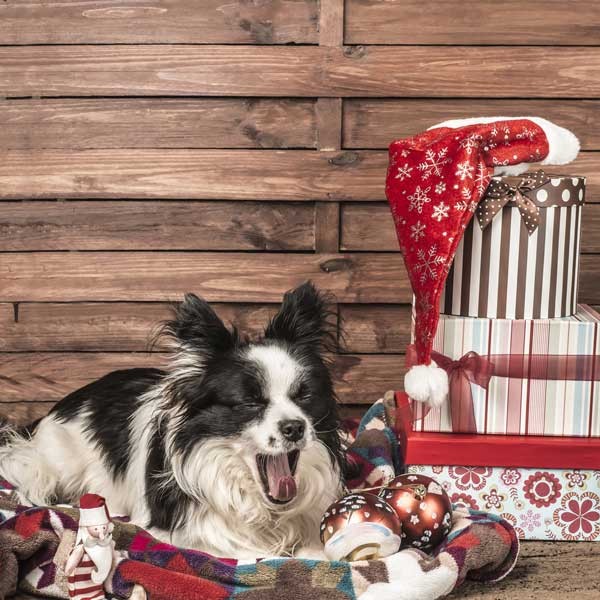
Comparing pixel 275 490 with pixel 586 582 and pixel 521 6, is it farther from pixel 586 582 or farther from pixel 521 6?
pixel 521 6

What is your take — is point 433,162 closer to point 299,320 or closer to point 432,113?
point 299,320

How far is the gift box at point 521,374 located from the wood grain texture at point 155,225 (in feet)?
3.14

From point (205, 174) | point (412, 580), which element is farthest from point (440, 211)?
point (205, 174)

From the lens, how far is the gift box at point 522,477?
7.21ft

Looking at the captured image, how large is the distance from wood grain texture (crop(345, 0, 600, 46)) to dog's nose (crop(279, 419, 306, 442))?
152 cm

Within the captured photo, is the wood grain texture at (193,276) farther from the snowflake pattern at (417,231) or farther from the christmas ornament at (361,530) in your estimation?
the christmas ornament at (361,530)

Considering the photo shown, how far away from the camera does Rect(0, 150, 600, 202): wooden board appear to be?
2.97 metres

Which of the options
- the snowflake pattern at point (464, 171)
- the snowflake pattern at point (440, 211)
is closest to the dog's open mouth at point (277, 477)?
the snowflake pattern at point (440, 211)

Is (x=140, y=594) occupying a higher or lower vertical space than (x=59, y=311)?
lower

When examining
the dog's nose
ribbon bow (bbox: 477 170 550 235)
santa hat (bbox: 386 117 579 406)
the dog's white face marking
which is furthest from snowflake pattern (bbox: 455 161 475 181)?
the dog's nose

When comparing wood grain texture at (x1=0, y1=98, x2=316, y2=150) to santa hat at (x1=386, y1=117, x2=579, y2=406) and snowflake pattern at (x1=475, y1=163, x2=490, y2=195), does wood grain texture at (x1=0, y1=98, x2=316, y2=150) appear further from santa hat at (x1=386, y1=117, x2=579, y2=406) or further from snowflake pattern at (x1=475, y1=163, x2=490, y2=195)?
snowflake pattern at (x1=475, y1=163, x2=490, y2=195)

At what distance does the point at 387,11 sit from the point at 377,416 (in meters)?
1.36

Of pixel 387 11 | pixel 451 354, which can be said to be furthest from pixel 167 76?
pixel 451 354

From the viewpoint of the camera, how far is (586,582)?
1990mm
